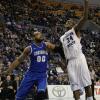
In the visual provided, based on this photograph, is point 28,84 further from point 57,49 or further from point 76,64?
point 76,64

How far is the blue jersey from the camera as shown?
31.9 ft

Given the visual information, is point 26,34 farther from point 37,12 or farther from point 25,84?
point 25,84

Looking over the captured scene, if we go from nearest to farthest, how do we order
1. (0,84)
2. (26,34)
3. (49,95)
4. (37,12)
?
(0,84)
(49,95)
(26,34)
(37,12)

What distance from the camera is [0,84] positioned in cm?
1435

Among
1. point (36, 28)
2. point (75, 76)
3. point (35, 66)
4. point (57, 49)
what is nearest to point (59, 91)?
point (35, 66)

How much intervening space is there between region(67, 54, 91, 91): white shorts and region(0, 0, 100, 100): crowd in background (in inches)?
409

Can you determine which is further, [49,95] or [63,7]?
[63,7]

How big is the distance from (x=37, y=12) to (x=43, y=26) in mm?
2293

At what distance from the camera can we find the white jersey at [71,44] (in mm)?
8445

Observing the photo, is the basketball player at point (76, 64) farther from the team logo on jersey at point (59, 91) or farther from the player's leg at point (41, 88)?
the team logo on jersey at point (59, 91)

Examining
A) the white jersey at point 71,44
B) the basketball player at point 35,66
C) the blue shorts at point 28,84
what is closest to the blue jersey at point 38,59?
the basketball player at point 35,66

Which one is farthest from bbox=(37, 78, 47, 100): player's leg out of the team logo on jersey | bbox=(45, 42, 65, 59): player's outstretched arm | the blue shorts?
the team logo on jersey

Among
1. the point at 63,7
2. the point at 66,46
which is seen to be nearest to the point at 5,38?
the point at 63,7

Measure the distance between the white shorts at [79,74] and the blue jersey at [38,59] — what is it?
1.34m
